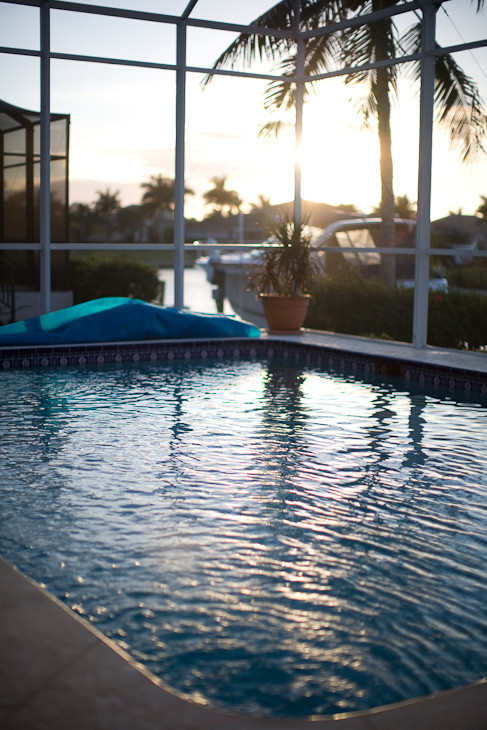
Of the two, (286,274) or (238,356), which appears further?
(286,274)

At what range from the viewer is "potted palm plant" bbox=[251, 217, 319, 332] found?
8758 mm

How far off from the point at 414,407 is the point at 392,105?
6.27 meters

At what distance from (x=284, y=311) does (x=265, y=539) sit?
6.15 meters

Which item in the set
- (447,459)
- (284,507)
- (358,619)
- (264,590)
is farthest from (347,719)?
(447,459)

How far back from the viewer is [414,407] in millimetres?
5691

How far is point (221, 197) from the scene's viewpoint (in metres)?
48.3

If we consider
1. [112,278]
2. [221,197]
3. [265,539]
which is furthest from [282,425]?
[221,197]

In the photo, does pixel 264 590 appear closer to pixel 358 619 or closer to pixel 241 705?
pixel 358 619

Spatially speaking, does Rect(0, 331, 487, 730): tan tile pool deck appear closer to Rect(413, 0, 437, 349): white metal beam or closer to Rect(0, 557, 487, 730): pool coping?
Rect(0, 557, 487, 730): pool coping

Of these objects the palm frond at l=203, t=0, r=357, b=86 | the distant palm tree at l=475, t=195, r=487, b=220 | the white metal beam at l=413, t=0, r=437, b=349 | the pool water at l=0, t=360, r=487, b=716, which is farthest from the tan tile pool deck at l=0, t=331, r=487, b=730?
the palm frond at l=203, t=0, r=357, b=86

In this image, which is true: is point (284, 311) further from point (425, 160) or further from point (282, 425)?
point (282, 425)

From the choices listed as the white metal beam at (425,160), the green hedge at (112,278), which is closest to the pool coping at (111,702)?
the white metal beam at (425,160)

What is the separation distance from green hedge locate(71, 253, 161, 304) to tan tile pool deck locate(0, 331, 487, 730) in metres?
9.35

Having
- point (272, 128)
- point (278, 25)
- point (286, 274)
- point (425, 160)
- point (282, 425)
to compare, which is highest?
point (278, 25)
